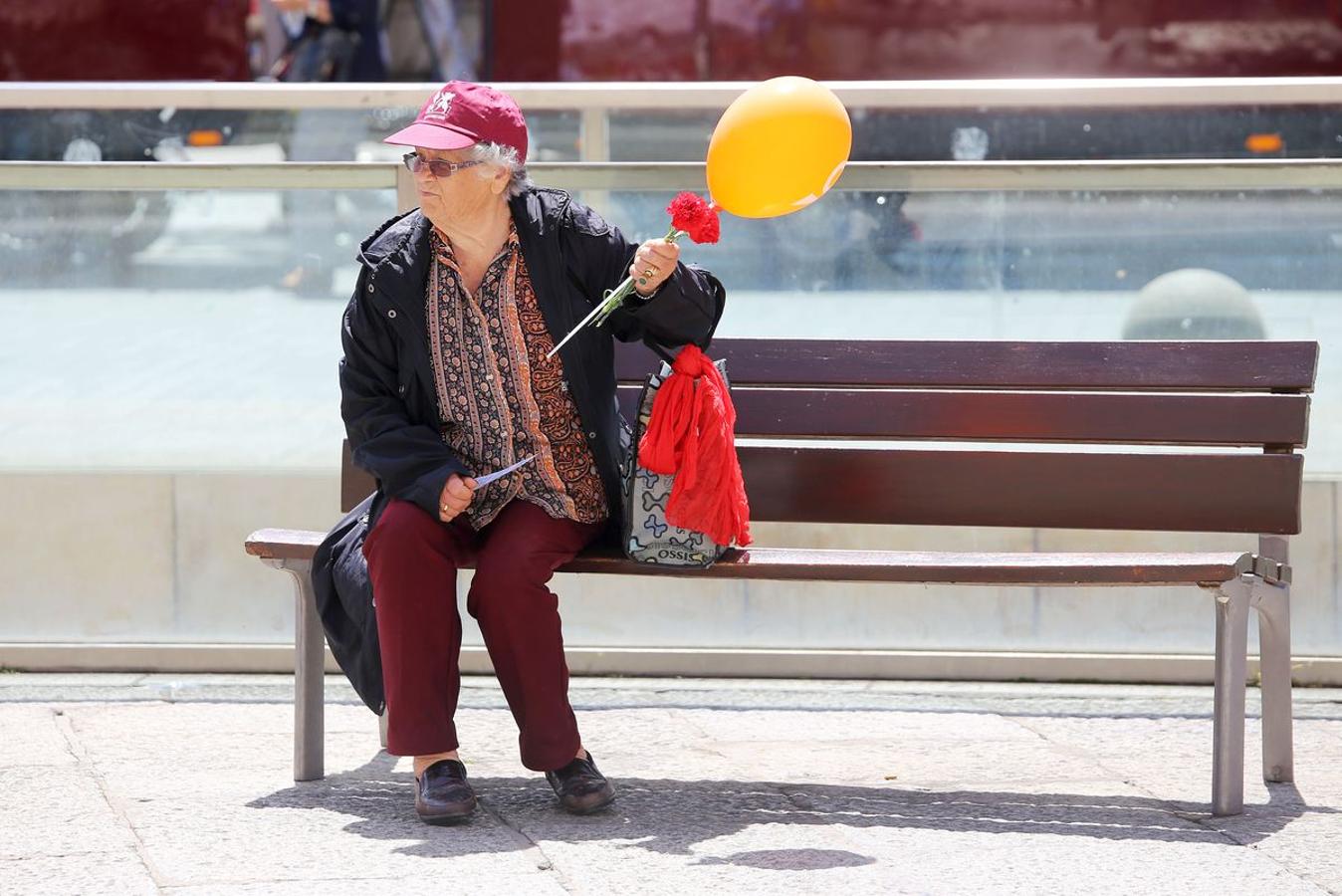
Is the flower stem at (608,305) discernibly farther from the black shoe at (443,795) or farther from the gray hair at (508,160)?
the black shoe at (443,795)

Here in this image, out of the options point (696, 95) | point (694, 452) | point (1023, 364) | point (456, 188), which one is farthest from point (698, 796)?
point (696, 95)

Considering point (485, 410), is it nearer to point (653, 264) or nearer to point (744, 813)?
point (653, 264)

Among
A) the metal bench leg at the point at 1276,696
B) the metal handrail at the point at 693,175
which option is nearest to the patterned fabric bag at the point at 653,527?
the metal bench leg at the point at 1276,696

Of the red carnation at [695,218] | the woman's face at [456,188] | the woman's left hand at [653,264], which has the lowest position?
the woman's left hand at [653,264]

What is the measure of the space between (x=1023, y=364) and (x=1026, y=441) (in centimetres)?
17

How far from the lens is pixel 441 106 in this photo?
3771 mm

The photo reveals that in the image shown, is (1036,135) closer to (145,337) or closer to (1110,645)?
(1110,645)

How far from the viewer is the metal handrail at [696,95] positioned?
16.2 ft

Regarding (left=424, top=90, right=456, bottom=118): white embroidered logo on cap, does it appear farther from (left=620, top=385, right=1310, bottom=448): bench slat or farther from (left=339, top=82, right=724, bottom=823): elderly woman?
(left=620, top=385, right=1310, bottom=448): bench slat

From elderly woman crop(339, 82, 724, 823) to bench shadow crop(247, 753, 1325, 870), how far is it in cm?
9

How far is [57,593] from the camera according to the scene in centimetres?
514

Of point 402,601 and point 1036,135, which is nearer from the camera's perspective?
point 402,601

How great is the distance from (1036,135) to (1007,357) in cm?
117

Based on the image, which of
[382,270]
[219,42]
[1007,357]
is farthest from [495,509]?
[219,42]
